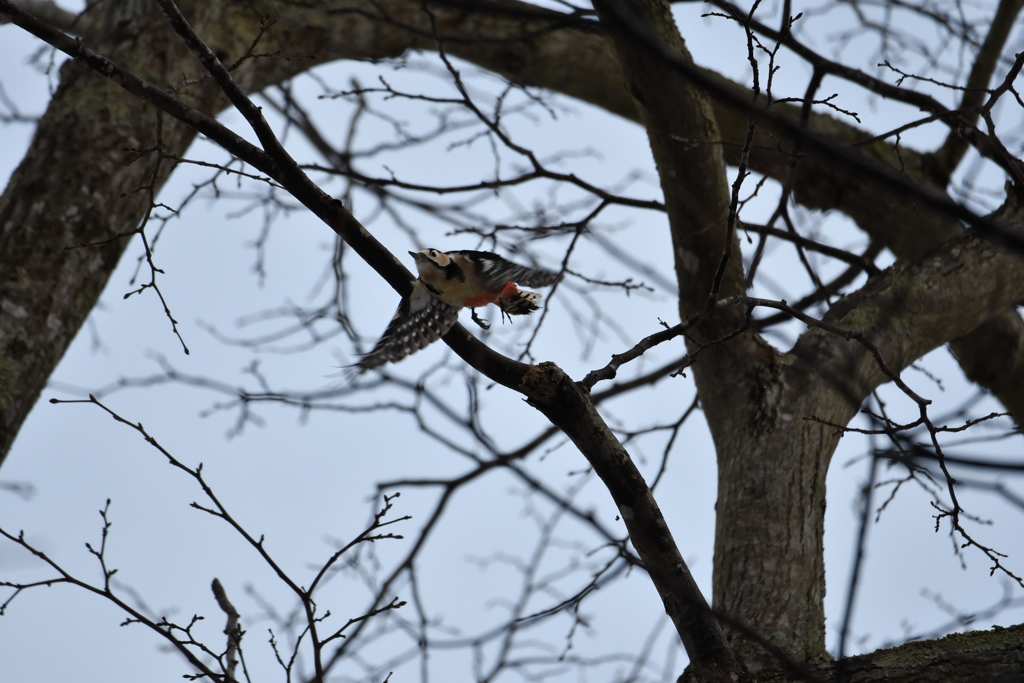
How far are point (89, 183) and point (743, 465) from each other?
308 centimetres

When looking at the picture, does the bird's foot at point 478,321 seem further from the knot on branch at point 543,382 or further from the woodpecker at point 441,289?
the knot on branch at point 543,382

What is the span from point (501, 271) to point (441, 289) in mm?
307

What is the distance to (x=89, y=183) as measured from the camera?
11.5 ft

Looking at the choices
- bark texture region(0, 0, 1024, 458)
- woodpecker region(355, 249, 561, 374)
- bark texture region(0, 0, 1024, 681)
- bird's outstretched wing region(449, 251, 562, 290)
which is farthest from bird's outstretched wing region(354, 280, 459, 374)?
bark texture region(0, 0, 1024, 458)

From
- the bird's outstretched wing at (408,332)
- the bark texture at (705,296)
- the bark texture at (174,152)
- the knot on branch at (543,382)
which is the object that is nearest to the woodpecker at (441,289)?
the bird's outstretched wing at (408,332)

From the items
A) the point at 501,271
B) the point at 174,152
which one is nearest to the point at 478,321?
the point at 501,271

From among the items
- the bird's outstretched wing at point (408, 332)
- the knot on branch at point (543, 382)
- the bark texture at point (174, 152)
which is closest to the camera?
the knot on branch at point (543, 382)

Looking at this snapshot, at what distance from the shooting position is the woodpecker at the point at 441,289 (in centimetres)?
379

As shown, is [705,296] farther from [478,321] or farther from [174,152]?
[174,152]

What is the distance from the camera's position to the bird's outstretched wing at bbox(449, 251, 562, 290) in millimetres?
3875

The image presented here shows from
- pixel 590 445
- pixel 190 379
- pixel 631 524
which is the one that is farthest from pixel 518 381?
pixel 190 379

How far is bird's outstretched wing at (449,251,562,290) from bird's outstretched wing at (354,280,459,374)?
0.23 m

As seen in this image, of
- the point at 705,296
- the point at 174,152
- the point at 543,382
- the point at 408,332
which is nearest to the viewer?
the point at 543,382

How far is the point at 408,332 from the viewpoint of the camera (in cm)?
397
